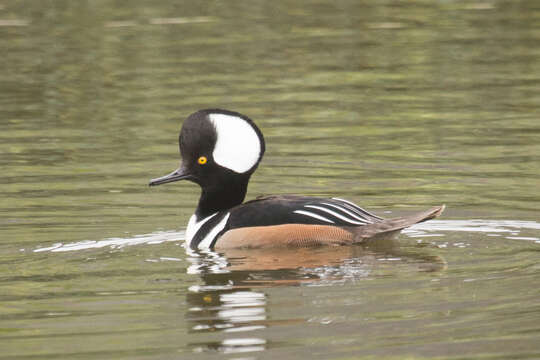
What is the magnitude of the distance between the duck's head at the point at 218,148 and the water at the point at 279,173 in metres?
0.61

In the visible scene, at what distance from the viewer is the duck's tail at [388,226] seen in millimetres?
9398

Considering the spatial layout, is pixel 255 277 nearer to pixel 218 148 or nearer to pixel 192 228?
pixel 192 228

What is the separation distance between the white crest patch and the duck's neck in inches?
6.6

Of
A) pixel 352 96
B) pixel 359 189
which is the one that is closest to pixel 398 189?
pixel 359 189

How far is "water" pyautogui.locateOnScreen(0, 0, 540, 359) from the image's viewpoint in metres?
7.50

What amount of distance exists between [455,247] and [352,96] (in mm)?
6917

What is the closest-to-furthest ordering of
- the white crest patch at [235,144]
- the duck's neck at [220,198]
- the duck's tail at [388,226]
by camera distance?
the duck's tail at [388,226]
the white crest patch at [235,144]
the duck's neck at [220,198]

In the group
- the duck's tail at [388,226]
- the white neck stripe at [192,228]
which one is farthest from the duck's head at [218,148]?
the duck's tail at [388,226]

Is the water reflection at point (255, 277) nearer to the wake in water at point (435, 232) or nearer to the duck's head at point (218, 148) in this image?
the wake in water at point (435, 232)

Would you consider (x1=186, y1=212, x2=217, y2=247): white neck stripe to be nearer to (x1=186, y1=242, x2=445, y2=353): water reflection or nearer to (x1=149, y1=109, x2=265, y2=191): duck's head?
(x1=186, y1=242, x2=445, y2=353): water reflection

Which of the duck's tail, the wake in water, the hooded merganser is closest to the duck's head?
the hooded merganser

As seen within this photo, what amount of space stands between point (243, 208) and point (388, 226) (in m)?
1.06

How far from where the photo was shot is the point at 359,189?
1155 centimetres

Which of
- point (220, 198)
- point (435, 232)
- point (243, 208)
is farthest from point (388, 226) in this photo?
point (220, 198)
